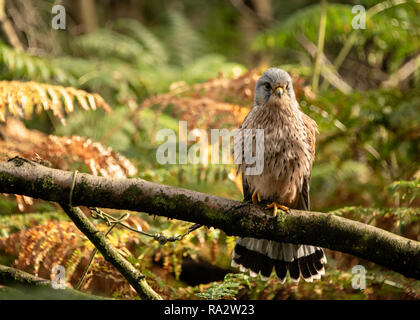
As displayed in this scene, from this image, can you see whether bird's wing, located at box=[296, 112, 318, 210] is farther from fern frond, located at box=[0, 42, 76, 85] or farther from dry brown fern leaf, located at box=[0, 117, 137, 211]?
fern frond, located at box=[0, 42, 76, 85]

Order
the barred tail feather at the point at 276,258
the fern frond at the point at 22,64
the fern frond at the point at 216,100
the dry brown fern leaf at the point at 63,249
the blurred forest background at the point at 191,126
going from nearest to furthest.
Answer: the barred tail feather at the point at 276,258, the dry brown fern leaf at the point at 63,249, the blurred forest background at the point at 191,126, the fern frond at the point at 216,100, the fern frond at the point at 22,64

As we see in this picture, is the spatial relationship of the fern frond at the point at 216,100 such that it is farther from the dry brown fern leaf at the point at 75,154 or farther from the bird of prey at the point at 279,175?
the bird of prey at the point at 279,175

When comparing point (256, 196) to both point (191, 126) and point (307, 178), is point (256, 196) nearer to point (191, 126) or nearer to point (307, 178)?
point (307, 178)

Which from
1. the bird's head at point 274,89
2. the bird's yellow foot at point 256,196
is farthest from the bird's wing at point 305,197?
the bird's head at point 274,89

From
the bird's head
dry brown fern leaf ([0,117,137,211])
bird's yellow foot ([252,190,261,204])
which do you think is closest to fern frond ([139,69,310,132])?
dry brown fern leaf ([0,117,137,211])

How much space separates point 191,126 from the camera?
4.14 m

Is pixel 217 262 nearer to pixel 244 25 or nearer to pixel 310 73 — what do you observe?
pixel 310 73

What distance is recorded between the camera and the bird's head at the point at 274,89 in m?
2.81

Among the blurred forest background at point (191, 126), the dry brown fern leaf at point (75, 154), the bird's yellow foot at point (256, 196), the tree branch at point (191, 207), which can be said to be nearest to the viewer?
the tree branch at point (191, 207)

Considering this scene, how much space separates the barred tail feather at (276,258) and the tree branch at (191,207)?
56 cm

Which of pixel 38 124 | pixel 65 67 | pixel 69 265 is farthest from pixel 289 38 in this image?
pixel 69 265

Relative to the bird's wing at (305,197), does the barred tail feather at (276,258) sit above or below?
below

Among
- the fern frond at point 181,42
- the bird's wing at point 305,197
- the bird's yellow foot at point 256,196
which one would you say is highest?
the fern frond at point 181,42

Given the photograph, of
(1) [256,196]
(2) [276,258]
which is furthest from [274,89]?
(2) [276,258]
